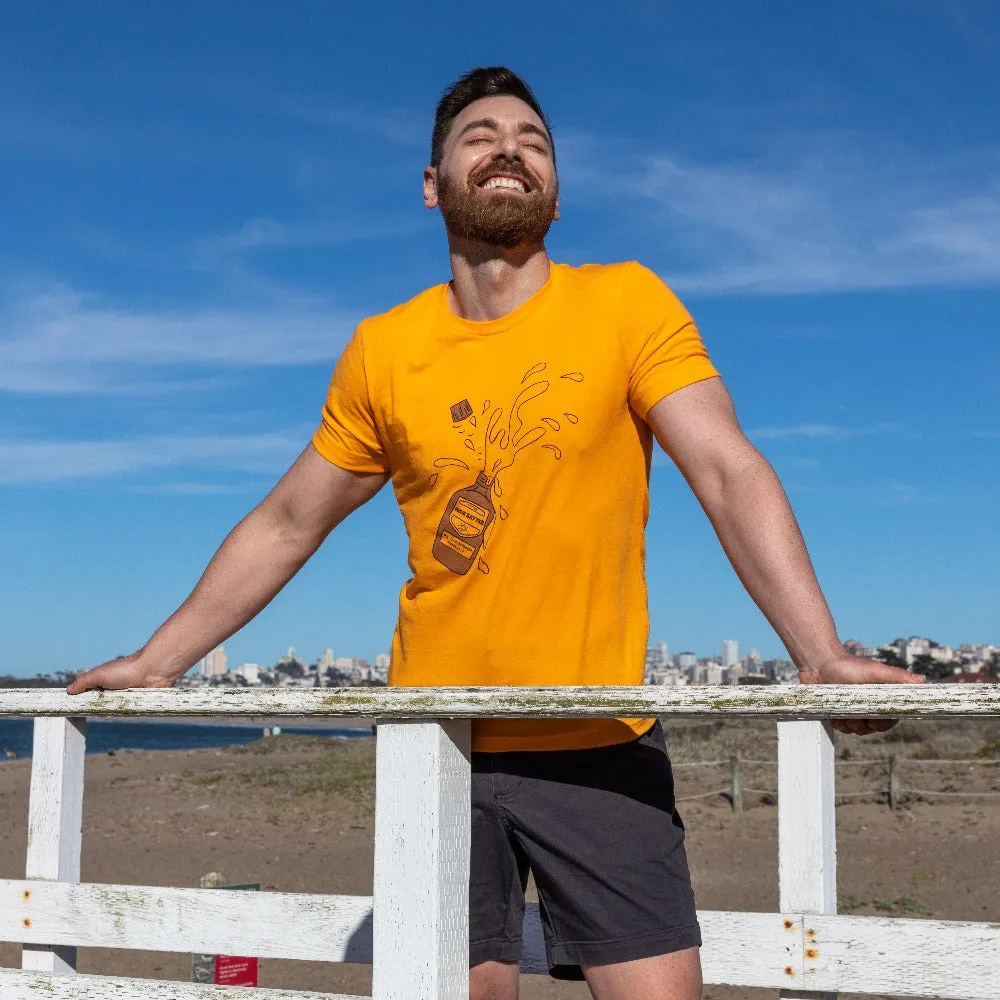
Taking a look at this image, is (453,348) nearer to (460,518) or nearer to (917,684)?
(460,518)

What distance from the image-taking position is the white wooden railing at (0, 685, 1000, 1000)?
1.51 m

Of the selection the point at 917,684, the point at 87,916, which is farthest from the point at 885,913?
the point at 917,684

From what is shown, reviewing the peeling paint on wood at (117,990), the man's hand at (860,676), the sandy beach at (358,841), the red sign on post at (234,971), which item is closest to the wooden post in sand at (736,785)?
the sandy beach at (358,841)

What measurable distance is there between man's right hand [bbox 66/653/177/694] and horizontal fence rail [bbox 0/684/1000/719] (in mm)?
471

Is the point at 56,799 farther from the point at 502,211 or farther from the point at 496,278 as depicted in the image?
the point at 502,211

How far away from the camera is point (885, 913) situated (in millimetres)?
8844

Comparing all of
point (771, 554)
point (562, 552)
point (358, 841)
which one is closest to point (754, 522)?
point (771, 554)

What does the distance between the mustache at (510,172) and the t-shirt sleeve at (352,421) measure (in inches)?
14.8

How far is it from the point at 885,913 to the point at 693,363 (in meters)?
7.79

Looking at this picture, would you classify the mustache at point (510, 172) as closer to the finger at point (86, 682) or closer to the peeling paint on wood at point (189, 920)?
the finger at point (86, 682)

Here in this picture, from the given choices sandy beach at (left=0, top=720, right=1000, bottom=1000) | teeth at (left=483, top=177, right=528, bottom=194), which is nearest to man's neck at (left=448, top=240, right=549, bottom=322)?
teeth at (left=483, top=177, right=528, bottom=194)

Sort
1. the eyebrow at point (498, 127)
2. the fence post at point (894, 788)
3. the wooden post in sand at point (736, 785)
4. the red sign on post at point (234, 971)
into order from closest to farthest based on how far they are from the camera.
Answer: the eyebrow at point (498, 127) → the red sign on post at point (234, 971) → the fence post at point (894, 788) → the wooden post in sand at point (736, 785)

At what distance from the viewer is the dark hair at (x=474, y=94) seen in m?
2.46

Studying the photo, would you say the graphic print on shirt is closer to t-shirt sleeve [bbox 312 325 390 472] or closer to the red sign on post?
t-shirt sleeve [bbox 312 325 390 472]
